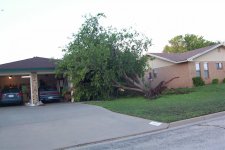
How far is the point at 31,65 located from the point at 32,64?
1.47 ft

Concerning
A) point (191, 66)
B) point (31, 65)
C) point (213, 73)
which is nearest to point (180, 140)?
point (31, 65)

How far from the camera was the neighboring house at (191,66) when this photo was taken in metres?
30.9

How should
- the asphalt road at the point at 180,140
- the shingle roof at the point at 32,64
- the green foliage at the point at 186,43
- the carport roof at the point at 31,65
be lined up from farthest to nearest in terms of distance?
the green foliage at the point at 186,43 → the shingle roof at the point at 32,64 → the carport roof at the point at 31,65 → the asphalt road at the point at 180,140

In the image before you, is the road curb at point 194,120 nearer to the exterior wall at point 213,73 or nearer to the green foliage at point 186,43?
the exterior wall at point 213,73

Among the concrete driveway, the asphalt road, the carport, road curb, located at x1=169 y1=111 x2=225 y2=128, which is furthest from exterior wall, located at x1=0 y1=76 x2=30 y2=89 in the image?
the asphalt road

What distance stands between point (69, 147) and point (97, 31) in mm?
Answer: 17462

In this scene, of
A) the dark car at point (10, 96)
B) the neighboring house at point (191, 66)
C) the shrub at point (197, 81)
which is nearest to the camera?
the dark car at point (10, 96)

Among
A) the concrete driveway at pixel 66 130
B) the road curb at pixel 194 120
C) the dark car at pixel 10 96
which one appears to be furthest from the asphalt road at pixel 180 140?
the dark car at pixel 10 96

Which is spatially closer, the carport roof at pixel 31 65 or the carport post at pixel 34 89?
the carport roof at pixel 31 65

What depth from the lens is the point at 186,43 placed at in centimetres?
6375

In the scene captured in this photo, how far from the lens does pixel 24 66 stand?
79.3 ft

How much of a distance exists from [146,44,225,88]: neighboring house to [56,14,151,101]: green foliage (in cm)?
513

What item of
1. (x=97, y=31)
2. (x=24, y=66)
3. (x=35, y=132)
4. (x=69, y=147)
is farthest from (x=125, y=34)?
(x=69, y=147)

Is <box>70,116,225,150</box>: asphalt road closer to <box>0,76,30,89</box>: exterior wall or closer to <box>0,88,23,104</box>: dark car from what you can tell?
<box>0,88,23,104</box>: dark car
